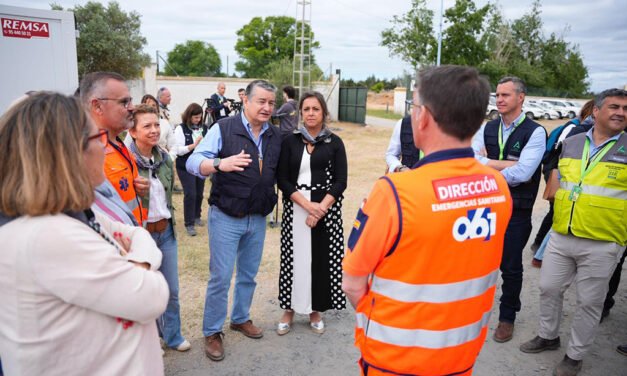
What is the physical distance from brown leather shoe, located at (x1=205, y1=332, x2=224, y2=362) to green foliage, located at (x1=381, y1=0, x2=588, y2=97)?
104 feet

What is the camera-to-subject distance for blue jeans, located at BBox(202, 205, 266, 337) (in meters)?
3.45

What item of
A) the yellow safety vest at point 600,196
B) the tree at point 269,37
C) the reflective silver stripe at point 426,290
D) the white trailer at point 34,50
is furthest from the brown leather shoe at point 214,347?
the tree at point 269,37

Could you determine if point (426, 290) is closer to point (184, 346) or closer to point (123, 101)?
point (123, 101)

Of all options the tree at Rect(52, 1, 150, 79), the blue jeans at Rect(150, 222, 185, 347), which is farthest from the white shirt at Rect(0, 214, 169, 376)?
the tree at Rect(52, 1, 150, 79)

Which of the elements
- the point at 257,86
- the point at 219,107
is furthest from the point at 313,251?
the point at 219,107

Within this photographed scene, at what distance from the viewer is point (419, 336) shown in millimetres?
1682

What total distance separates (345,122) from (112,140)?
917 inches

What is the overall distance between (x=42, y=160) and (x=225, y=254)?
2265 millimetres

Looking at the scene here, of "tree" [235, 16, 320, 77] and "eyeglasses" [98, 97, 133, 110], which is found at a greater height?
"tree" [235, 16, 320, 77]

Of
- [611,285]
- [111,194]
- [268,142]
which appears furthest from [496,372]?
[111,194]

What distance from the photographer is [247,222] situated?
350cm

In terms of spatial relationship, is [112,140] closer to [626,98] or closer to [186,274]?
[186,274]

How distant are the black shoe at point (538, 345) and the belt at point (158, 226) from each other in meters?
3.23

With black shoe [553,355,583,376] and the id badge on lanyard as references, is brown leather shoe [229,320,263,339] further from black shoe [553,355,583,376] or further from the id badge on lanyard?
the id badge on lanyard
